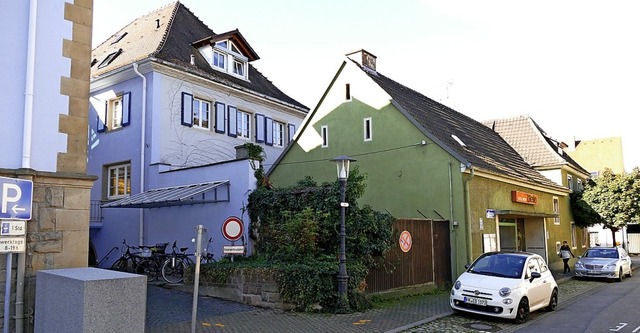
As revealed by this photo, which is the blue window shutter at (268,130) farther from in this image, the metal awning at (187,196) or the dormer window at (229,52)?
the metal awning at (187,196)

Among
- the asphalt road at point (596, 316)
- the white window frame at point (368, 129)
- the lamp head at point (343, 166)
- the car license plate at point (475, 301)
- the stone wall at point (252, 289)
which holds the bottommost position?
the asphalt road at point (596, 316)

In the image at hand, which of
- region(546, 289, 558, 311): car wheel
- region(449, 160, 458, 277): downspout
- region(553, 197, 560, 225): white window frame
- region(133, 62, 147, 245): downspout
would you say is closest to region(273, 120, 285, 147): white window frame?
region(133, 62, 147, 245): downspout

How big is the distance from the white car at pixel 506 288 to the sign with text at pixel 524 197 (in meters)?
8.13

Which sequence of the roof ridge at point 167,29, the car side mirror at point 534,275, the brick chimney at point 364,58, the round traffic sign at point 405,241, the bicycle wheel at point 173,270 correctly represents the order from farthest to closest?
1. the brick chimney at point 364,58
2. the roof ridge at point 167,29
3. the bicycle wheel at point 173,270
4. the round traffic sign at point 405,241
5. the car side mirror at point 534,275

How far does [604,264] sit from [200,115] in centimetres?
1768

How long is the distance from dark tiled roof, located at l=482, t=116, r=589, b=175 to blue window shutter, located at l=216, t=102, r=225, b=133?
16815 mm

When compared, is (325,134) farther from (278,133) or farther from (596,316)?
(596,316)

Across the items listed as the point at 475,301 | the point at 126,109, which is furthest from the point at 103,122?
the point at 475,301

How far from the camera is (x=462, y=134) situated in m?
22.5

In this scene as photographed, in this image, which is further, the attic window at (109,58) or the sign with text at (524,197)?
the attic window at (109,58)

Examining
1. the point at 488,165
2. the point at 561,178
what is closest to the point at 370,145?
the point at 488,165

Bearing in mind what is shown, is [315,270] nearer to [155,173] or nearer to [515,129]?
[155,173]

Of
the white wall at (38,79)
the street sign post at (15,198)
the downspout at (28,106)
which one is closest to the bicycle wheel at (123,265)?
the white wall at (38,79)

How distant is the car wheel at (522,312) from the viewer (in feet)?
37.4
